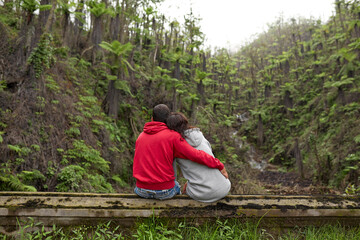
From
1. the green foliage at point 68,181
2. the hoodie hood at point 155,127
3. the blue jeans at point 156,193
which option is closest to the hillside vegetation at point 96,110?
the green foliage at point 68,181

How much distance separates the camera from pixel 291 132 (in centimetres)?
2245

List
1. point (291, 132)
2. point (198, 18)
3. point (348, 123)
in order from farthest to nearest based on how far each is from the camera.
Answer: point (198, 18) < point (291, 132) < point (348, 123)

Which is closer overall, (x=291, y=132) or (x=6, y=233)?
(x=6, y=233)

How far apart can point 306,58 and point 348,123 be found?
61.8 ft

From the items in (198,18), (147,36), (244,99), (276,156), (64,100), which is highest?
(198,18)

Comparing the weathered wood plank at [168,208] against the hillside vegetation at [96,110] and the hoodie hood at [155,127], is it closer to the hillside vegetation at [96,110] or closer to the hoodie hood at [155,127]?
the hoodie hood at [155,127]

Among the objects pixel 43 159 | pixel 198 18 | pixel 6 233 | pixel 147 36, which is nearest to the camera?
pixel 6 233

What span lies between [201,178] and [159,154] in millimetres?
571

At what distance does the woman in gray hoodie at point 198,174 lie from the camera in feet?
8.92

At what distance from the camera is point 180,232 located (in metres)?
2.63

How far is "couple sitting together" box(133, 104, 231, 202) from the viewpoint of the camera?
2709mm

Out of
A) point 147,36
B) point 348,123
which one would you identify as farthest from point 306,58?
point 147,36

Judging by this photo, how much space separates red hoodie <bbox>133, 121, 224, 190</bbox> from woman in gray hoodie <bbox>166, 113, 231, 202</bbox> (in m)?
0.10

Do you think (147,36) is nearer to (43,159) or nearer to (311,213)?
(43,159)
